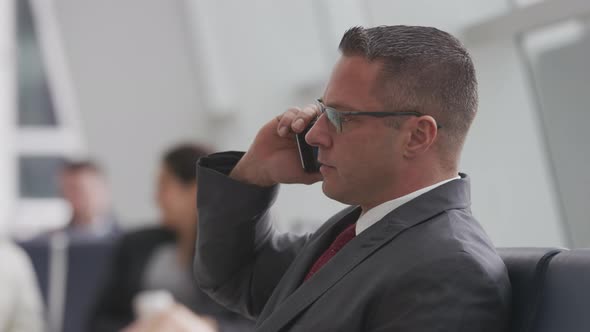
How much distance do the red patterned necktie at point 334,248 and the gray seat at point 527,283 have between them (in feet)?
1.21

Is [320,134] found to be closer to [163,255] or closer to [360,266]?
[360,266]

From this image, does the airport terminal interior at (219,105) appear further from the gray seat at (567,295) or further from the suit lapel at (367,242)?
the suit lapel at (367,242)

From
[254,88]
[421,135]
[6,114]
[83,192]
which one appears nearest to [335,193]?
[421,135]

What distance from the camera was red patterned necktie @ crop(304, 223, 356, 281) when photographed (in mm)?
1964

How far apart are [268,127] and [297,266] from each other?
395 mm

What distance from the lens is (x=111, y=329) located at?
147 inches

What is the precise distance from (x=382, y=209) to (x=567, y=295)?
434mm

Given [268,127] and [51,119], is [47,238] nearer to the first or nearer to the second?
[268,127]

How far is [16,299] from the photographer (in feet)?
12.1

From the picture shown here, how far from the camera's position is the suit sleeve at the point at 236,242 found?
2.17 meters

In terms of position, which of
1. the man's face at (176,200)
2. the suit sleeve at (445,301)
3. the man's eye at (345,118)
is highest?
the man's eye at (345,118)

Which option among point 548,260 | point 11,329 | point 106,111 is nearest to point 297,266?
point 548,260

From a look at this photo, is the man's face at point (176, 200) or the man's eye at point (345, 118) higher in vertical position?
the man's eye at point (345, 118)

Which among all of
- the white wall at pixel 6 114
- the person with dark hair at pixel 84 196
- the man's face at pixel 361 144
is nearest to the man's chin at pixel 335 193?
the man's face at pixel 361 144
